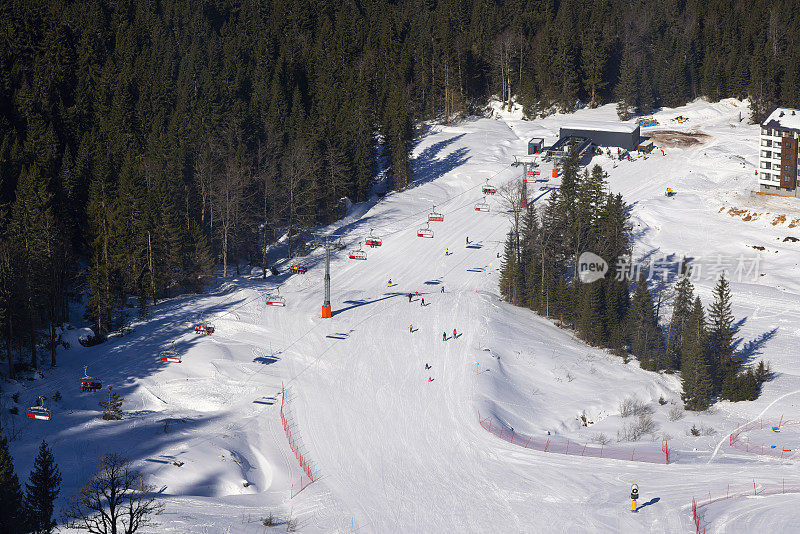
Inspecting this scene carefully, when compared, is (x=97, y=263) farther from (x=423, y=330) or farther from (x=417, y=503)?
(x=417, y=503)

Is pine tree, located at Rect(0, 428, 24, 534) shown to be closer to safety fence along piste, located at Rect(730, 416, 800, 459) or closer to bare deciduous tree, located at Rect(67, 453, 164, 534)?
bare deciduous tree, located at Rect(67, 453, 164, 534)

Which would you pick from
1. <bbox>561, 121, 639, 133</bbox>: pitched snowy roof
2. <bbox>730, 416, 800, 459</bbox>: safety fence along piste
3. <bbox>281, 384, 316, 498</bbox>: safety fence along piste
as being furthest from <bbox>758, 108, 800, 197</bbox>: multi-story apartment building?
<bbox>281, 384, 316, 498</bbox>: safety fence along piste

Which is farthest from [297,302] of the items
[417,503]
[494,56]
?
[494,56]

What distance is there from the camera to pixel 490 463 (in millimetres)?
46125

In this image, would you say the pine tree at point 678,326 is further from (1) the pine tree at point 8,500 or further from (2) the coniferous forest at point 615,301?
(1) the pine tree at point 8,500

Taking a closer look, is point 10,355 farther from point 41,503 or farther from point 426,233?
point 426,233

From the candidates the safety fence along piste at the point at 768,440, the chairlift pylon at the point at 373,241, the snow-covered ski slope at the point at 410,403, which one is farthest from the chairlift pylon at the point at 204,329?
the safety fence along piste at the point at 768,440

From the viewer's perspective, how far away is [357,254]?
261 ft

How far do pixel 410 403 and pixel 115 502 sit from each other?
22.1 meters

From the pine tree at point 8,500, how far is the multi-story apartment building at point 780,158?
263 feet

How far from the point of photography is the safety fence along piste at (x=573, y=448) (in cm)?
4750

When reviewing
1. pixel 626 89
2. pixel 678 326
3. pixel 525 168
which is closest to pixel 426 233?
pixel 525 168

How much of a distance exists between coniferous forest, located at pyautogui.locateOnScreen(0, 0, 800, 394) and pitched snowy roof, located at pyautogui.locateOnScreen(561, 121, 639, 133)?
32.2ft

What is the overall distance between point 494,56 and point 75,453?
9426 centimetres
